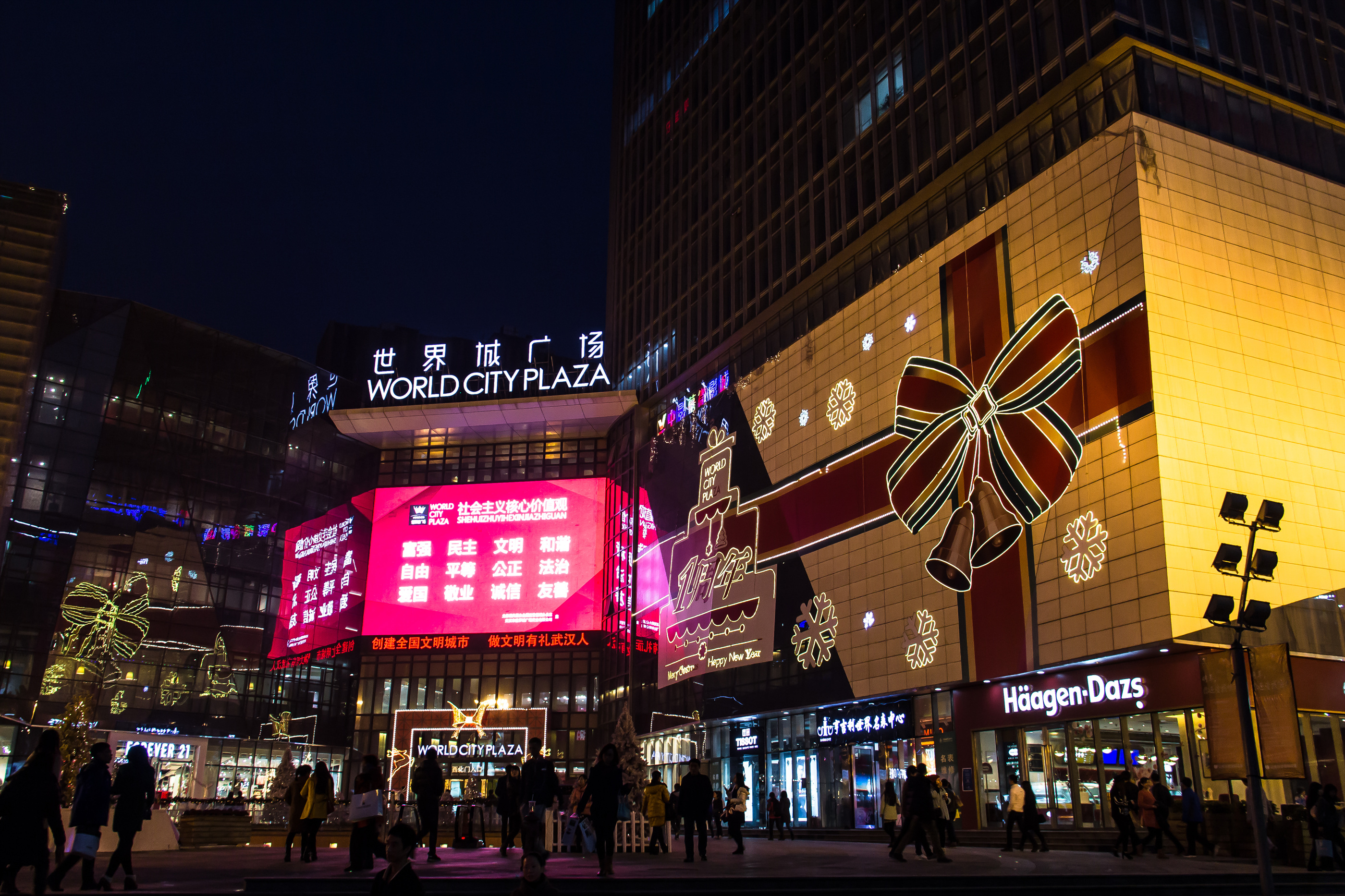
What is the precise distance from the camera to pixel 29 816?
11.4 m

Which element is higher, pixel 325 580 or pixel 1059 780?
pixel 325 580

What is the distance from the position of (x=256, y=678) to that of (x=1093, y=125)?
56086 mm

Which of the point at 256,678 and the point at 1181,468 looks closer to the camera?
the point at 1181,468

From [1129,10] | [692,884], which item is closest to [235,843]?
[692,884]

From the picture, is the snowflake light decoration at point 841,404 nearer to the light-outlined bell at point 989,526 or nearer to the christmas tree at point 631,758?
the light-outlined bell at point 989,526

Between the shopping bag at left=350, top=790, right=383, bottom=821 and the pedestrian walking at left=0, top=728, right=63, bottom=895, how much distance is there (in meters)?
5.40

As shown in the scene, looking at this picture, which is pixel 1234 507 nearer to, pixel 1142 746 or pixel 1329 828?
pixel 1329 828

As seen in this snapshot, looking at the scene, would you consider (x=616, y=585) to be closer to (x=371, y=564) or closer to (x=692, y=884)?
(x=371, y=564)

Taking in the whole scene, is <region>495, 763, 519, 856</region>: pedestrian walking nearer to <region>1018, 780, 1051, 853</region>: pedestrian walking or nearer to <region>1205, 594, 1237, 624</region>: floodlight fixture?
<region>1018, 780, 1051, 853</region>: pedestrian walking

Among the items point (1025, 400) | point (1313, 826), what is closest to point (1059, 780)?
point (1313, 826)

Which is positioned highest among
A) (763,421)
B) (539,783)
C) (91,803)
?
(763,421)

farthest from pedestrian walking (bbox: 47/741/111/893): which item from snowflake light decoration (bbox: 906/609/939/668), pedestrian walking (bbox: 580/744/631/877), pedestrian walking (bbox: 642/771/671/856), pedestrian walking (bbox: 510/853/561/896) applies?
snowflake light decoration (bbox: 906/609/939/668)

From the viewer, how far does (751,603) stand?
4456 centimetres

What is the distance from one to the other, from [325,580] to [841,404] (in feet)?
146
